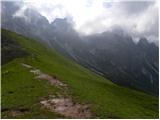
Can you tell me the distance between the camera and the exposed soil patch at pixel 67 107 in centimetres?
5338

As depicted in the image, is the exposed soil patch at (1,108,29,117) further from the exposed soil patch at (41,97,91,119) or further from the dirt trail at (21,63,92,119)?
the exposed soil patch at (41,97,91,119)

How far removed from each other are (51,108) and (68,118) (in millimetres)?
6476

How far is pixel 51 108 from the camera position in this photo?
56.3 meters

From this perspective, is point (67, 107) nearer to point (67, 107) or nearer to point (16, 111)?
point (67, 107)

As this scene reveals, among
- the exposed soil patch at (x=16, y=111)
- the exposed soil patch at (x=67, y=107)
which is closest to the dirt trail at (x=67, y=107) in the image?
the exposed soil patch at (x=67, y=107)

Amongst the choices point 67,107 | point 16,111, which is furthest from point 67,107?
point 16,111

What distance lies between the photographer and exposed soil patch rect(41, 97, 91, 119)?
53375mm

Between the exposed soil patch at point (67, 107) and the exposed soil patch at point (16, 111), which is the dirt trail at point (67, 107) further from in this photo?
the exposed soil patch at point (16, 111)

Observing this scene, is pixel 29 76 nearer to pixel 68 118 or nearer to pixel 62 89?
pixel 62 89

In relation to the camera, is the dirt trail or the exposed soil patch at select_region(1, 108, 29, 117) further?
the dirt trail

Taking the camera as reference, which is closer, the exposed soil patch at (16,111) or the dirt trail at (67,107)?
the exposed soil patch at (16,111)

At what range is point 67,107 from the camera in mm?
57094

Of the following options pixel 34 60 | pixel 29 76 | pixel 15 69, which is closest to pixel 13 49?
pixel 34 60

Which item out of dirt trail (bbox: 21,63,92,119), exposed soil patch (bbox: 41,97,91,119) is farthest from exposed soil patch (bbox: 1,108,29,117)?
exposed soil patch (bbox: 41,97,91,119)
